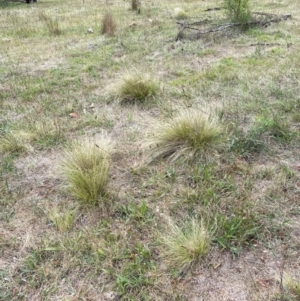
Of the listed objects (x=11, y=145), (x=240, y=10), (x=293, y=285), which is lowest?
(x=293, y=285)

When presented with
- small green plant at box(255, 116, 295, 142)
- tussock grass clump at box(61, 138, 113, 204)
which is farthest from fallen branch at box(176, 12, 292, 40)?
tussock grass clump at box(61, 138, 113, 204)

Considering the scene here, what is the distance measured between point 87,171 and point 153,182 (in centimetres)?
53

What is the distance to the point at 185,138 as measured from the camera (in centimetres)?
287

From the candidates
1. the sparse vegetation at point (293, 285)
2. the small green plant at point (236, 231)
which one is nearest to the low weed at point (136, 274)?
the small green plant at point (236, 231)

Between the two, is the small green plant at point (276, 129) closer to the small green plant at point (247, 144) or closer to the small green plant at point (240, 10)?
the small green plant at point (247, 144)

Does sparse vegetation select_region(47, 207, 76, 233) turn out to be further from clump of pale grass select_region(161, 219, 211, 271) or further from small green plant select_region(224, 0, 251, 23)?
small green plant select_region(224, 0, 251, 23)

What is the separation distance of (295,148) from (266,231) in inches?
43.6

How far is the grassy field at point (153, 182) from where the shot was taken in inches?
72.9

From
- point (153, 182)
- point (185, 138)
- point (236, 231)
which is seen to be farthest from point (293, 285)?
point (185, 138)

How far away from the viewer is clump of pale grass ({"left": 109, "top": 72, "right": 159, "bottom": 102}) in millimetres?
3974

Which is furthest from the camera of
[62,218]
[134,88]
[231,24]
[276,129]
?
[231,24]

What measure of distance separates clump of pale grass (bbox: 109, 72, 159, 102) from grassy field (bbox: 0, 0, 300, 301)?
1 centimetres

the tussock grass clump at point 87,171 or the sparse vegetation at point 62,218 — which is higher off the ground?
the tussock grass clump at point 87,171

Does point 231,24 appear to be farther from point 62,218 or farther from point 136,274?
point 136,274
